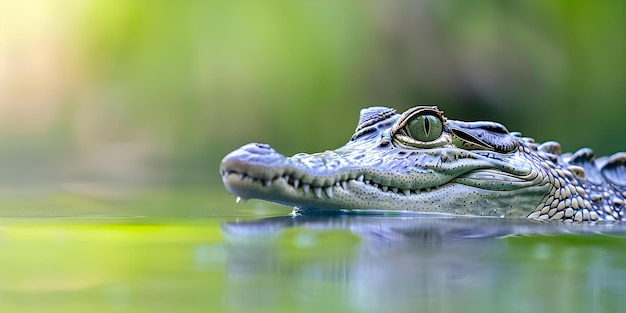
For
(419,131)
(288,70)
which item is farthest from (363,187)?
(288,70)

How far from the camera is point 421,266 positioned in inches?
63.4

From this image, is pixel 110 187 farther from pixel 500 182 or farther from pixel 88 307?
pixel 88 307

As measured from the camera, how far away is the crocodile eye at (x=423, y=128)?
2.88 metres

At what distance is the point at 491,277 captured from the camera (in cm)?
150

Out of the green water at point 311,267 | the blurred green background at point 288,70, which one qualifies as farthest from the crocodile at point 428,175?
the blurred green background at point 288,70

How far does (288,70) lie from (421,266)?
7001mm

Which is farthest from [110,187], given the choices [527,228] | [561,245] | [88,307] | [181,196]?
[88,307]

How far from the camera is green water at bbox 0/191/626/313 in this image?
1.26 m

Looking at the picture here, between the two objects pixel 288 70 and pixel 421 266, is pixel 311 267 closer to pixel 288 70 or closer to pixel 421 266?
pixel 421 266

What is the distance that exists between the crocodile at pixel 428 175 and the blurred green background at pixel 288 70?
4221 mm

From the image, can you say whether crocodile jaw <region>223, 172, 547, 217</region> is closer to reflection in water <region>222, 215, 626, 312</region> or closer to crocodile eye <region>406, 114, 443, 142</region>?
reflection in water <region>222, 215, 626, 312</region>

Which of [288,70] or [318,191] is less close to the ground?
[288,70]

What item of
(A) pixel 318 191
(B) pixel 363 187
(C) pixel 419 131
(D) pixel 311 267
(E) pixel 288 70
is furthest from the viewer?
(E) pixel 288 70

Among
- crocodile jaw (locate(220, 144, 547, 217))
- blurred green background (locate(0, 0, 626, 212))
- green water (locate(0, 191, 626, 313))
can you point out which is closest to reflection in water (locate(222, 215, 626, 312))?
green water (locate(0, 191, 626, 313))
